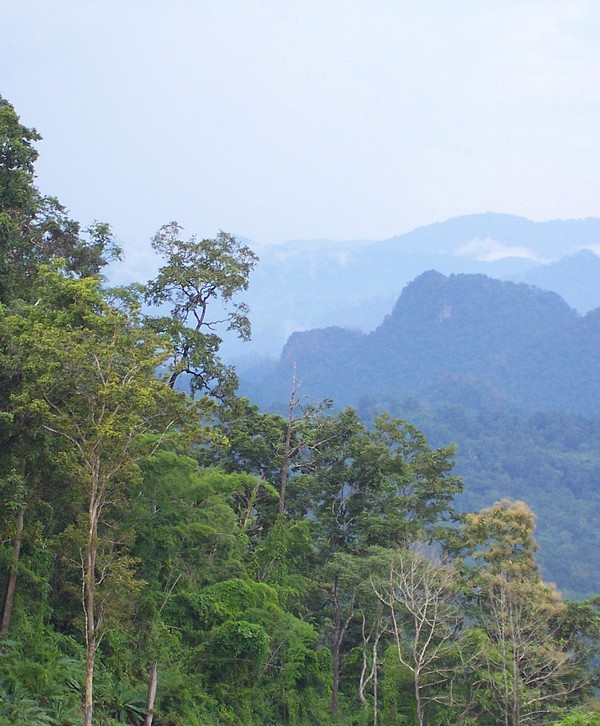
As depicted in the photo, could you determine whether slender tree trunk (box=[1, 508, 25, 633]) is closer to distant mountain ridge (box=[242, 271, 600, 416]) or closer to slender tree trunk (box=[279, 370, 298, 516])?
slender tree trunk (box=[279, 370, 298, 516])

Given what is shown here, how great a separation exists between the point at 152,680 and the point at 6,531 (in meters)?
4.11

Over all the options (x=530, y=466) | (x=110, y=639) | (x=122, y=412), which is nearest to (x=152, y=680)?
(x=110, y=639)

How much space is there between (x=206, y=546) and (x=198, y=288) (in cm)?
667

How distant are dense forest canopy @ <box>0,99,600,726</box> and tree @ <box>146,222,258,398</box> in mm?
51

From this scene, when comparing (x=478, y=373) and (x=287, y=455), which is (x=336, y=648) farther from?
(x=478, y=373)

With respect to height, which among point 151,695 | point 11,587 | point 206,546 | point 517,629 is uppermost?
point 206,546

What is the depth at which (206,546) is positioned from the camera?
17516 millimetres

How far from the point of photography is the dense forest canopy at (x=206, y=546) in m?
11.3

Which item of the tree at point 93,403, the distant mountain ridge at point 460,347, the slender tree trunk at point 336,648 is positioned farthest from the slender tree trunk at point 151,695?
the distant mountain ridge at point 460,347

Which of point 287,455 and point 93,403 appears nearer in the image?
point 93,403

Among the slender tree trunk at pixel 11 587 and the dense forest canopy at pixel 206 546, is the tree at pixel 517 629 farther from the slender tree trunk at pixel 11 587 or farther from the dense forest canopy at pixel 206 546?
the slender tree trunk at pixel 11 587

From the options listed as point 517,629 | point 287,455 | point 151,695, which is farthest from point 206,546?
point 517,629

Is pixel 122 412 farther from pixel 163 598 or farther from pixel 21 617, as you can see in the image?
pixel 163 598

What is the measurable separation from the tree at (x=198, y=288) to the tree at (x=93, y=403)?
9.51m
